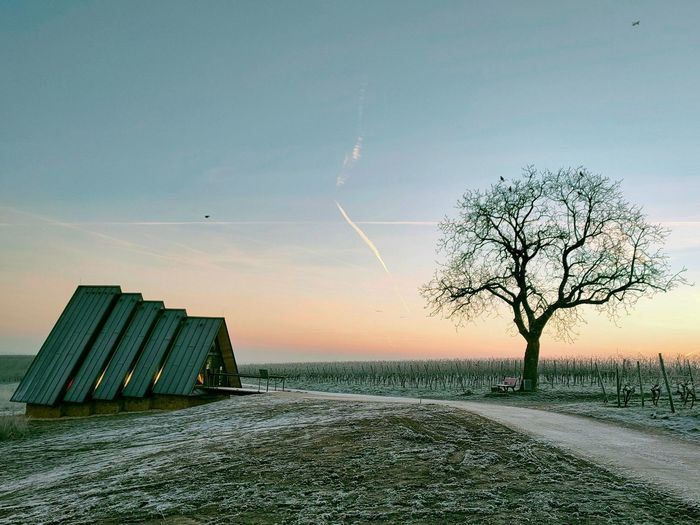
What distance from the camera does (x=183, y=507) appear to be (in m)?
7.62

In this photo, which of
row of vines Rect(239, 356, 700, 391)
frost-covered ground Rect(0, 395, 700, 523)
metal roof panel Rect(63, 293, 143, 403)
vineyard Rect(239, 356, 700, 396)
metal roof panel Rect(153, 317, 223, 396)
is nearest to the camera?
frost-covered ground Rect(0, 395, 700, 523)

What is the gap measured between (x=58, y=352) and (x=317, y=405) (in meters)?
14.4

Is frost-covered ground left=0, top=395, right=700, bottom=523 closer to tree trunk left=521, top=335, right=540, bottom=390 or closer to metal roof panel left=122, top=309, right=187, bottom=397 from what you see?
metal roof panel left=122, top=309, right=187, bottom=397

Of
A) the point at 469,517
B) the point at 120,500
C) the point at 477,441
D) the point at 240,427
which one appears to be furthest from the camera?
the point at 240,427

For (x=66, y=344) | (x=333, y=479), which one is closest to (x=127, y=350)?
(x=66, y=344)

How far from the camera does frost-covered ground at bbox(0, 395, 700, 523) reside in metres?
7.21

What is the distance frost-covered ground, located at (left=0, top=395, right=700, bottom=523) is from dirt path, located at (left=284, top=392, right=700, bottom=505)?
1.73ft

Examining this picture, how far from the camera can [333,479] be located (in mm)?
8633

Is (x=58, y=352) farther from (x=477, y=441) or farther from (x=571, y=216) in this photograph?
(x=571, y=216)

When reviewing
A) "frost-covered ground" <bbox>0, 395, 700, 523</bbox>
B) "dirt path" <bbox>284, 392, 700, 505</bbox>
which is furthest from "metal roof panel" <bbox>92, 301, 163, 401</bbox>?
"dirt path" <bbox>284, 392, 700, 505</bbox>

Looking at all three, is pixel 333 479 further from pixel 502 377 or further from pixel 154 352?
pixel 502 377

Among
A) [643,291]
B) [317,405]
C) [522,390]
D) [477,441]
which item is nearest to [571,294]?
[643,291]

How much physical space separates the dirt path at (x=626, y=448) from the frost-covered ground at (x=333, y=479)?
0.53m

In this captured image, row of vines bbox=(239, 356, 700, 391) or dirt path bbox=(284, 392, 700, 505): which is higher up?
row of vines bbox=(239, 356, 700, 391)
